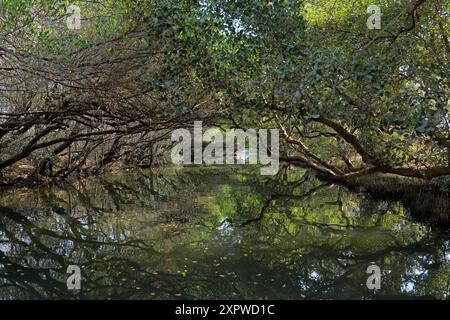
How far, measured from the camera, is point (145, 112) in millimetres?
8984

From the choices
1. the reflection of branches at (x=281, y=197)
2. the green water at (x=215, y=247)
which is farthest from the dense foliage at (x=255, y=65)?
the reflection of branches at (x=281, y=197)

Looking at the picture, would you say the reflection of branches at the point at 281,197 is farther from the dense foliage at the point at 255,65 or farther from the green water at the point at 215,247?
the dense foliage at the point at 255,65

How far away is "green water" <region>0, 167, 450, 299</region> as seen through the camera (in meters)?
5.98

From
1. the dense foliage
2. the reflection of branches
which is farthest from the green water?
the dense foliage

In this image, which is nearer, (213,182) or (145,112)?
(145,112)

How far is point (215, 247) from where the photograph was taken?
25.2 feet

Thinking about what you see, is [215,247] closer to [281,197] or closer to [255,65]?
[255,65]

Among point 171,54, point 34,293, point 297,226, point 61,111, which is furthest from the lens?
point 297,226

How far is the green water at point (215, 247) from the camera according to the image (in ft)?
19.6

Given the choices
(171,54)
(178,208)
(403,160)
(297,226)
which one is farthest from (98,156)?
(403,160)

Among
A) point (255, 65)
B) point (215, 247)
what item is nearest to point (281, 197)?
point (215, 247)
